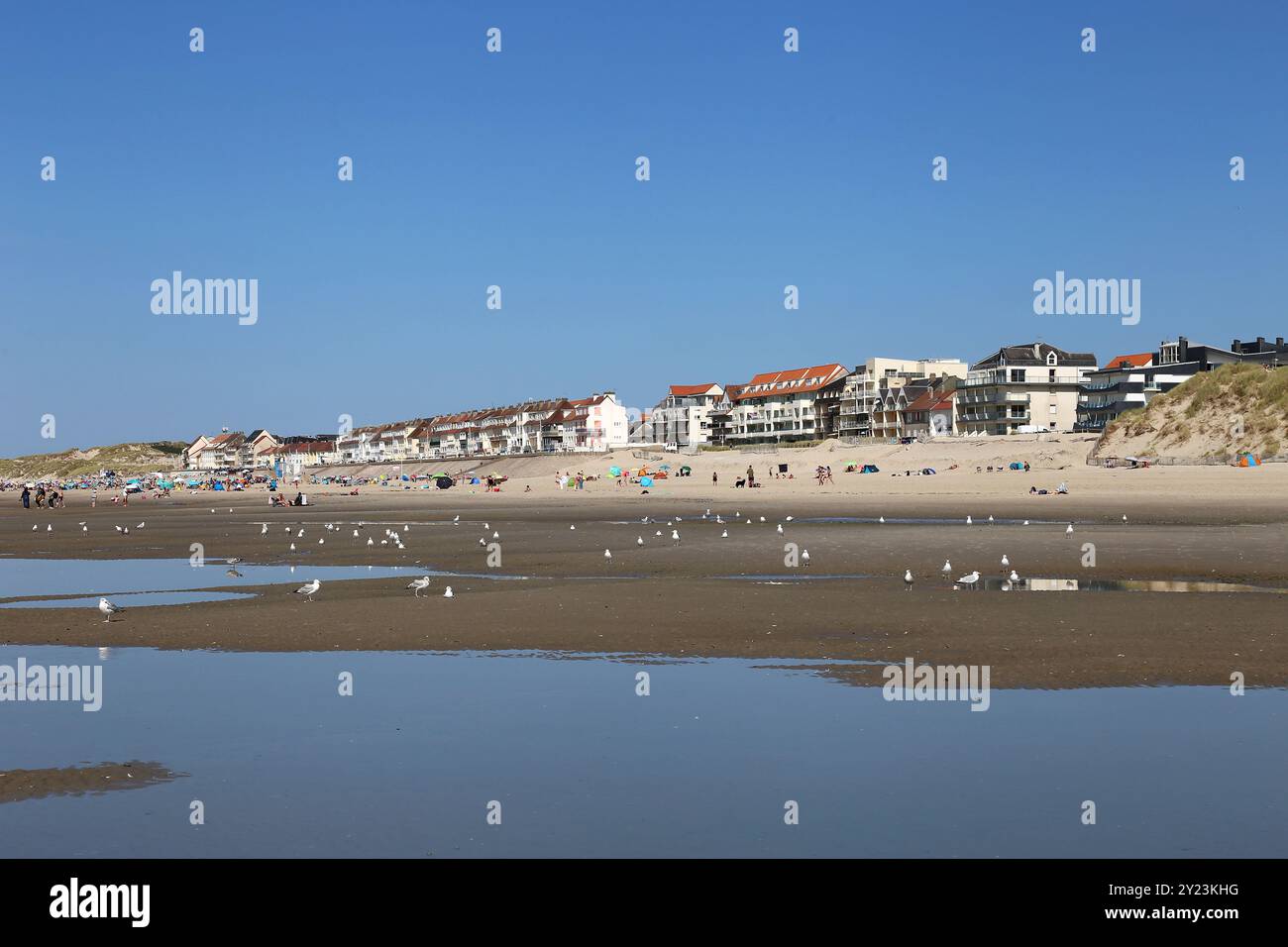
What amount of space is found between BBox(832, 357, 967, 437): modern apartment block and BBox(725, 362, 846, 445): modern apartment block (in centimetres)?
513

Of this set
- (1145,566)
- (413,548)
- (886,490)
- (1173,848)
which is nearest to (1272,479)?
(886,490)

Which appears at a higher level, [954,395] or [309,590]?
[954,395]

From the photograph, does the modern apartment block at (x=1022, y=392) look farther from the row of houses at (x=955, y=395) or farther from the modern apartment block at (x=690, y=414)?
the modern apartment block at (x=690, y=414)

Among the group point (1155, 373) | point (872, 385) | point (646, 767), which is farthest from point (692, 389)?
point (646, 767)

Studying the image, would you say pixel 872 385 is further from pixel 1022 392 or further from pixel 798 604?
pixel 798 604

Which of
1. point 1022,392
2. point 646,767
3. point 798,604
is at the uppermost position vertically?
point 1022,392

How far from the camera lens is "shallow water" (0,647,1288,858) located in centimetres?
778

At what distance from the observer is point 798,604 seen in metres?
19.5

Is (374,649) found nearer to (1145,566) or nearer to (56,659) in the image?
(56,659)

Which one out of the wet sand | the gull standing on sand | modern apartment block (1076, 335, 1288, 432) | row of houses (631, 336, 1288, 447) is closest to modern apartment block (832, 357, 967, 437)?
row of houses (631, 336, 1288, 447)

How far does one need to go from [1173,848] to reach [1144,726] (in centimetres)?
341

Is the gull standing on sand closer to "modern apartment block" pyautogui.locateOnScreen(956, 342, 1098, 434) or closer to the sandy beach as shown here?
the sandy beach

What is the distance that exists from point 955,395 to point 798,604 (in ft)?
416

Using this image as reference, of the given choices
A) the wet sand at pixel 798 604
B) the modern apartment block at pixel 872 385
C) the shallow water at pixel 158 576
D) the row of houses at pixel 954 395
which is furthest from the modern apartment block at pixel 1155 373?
the shallow water at pixel 158 576
